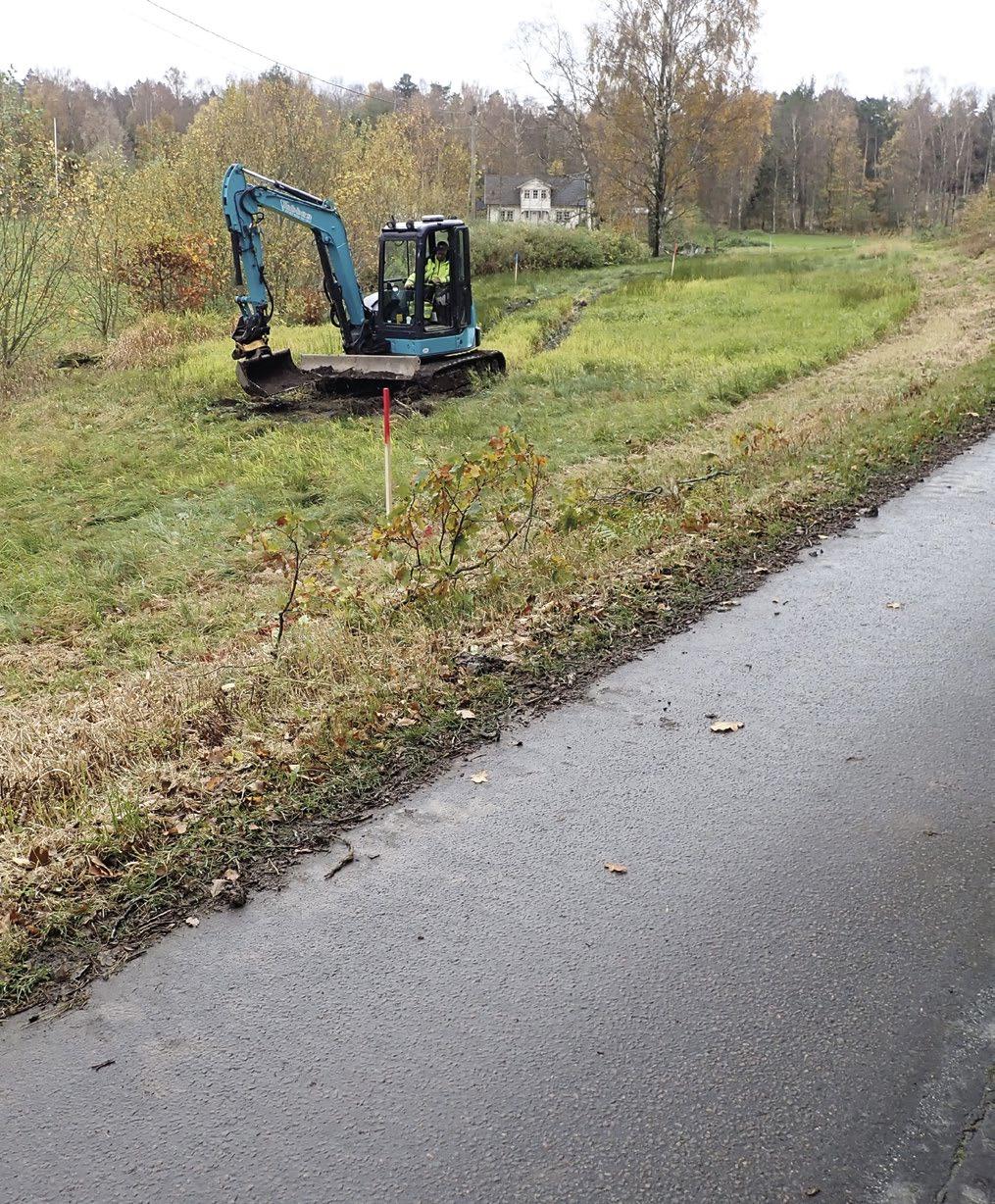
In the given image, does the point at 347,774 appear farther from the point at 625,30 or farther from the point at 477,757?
the point at 625,30

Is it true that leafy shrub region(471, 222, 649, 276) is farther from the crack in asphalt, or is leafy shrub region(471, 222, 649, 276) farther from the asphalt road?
A: the crack in asphalt

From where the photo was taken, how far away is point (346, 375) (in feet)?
57.3

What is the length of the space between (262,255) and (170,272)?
36.6 feet

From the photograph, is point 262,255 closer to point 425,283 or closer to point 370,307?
point 370,307

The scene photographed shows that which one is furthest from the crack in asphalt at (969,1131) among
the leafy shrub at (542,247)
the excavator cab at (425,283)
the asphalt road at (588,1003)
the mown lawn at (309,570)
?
the leafy shrub at (542,247)

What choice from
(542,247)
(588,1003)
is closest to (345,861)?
(588,1003)

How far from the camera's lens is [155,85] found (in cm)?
12312

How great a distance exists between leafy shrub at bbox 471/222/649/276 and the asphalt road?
134ft

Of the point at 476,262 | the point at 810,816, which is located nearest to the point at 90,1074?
the point at 810,816

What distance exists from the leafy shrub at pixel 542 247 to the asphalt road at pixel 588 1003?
134 feet

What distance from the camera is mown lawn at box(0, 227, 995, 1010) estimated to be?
184 inches

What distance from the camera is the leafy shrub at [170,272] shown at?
26344mm

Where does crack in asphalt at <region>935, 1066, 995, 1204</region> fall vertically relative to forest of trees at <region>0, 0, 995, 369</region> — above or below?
below

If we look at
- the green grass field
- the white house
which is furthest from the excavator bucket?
the white house
